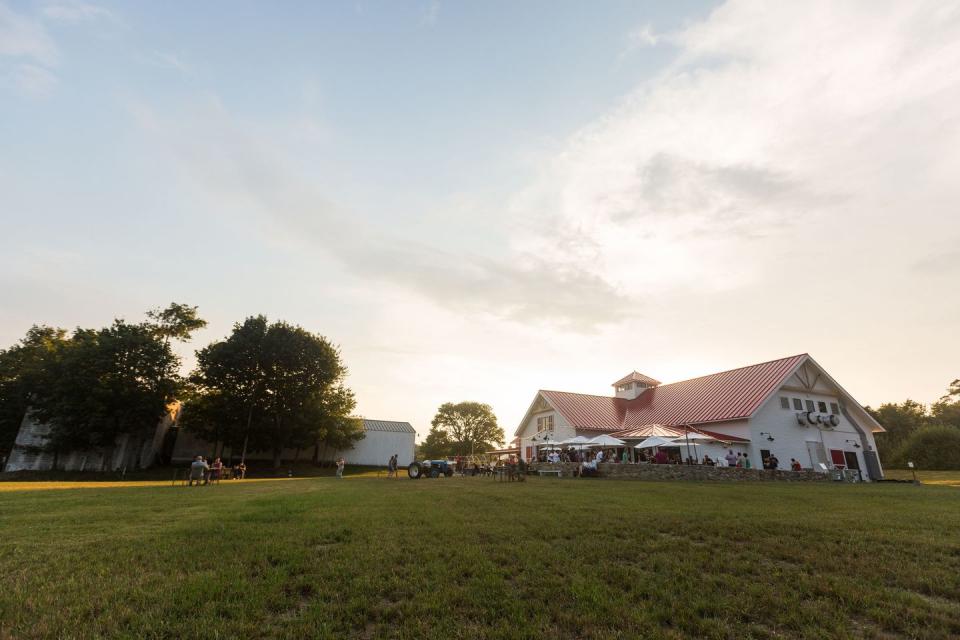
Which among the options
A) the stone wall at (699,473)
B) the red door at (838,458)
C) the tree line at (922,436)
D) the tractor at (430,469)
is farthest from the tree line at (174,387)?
the tree line at (922,436)

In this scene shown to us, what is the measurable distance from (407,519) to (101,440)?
42.5 meters

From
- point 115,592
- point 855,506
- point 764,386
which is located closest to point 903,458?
point 764,386

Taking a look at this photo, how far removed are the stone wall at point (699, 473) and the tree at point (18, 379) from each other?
5024 cm

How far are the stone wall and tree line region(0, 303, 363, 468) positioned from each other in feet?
98.3

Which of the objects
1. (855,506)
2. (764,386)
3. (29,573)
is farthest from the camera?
(764,386)

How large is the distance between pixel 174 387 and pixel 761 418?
52576mm

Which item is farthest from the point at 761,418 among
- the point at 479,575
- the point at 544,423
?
the point at 479,575

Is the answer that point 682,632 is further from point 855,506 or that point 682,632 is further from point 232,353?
point 232,353

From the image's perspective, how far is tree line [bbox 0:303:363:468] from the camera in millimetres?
37938

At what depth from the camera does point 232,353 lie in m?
43.6

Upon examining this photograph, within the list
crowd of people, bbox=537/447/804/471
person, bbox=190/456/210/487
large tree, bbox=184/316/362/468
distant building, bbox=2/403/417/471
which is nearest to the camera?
person, bbox=190/456/210/487

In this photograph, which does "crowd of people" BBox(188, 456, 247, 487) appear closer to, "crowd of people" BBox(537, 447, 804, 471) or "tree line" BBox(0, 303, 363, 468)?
"tree line" BBox(0, 303, 363, 468)

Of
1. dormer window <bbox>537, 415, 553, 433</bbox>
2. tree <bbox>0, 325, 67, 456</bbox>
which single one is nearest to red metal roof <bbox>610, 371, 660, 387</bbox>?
dormer window <bbox>537, 415, 553, 433</bbox>

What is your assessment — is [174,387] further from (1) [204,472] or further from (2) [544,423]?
(2) [544,423]
